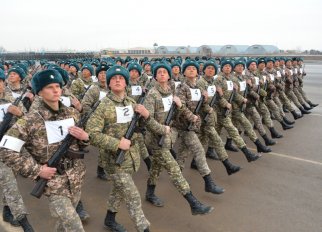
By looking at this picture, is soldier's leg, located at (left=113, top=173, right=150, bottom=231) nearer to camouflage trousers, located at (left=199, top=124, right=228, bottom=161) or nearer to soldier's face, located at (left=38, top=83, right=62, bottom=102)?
soldier's face, located at (left=38, top=83, right=62, bottom=102)

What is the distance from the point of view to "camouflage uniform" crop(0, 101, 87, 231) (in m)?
2.79

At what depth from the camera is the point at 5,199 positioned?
4.07 meters

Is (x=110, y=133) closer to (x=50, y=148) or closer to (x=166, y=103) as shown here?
(x=50, y=148)

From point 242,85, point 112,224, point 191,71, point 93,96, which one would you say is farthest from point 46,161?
point 242,85

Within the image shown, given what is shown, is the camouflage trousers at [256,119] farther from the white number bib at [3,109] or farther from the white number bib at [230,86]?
the white number bib at [3,109]

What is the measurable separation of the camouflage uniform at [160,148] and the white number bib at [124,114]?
0.41 meters

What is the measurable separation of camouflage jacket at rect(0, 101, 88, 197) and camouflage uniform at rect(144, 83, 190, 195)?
50.1 inches

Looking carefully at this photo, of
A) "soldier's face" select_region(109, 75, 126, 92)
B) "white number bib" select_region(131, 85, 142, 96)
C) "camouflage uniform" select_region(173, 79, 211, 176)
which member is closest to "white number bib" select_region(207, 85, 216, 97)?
"camouflage uniform" select_region(173, 79, 211, 176)

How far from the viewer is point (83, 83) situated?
772cm

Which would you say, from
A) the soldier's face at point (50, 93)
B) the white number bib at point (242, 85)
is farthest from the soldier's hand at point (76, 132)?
the white number bib at point (242, 85)

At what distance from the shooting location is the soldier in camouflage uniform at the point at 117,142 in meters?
3.41

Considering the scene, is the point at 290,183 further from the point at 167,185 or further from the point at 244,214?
the point at 167,185

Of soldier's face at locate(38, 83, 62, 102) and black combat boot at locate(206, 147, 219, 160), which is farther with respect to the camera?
black combat boot at locate(206, 147, 219, 160)

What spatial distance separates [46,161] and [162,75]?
225 centimetres
